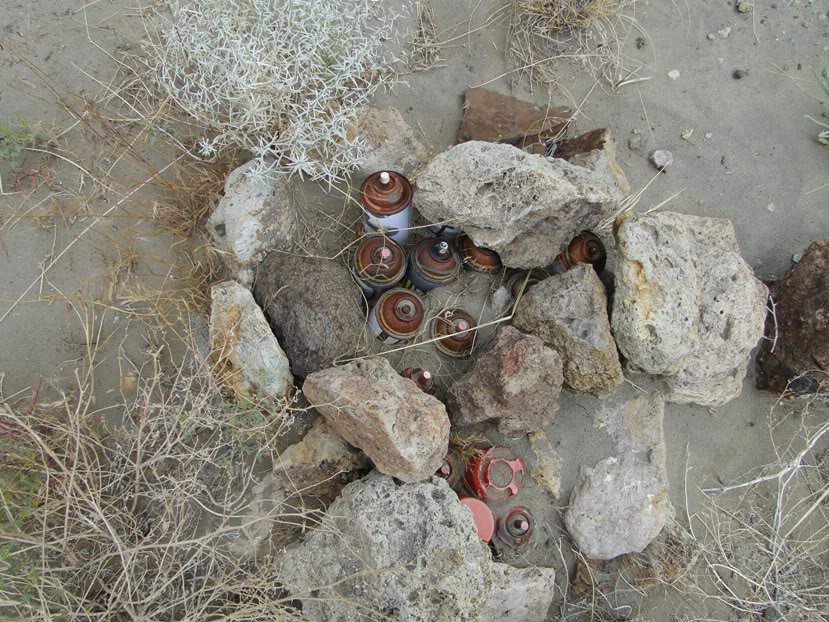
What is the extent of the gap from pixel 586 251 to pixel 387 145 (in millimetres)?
1124

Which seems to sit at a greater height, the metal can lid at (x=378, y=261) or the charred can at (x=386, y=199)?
the charred can at (x=386, y=199)

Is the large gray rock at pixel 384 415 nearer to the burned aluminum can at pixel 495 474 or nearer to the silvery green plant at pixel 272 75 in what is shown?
the burned aluminum can at pixel 495 474

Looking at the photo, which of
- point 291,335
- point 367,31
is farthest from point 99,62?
point 291,335

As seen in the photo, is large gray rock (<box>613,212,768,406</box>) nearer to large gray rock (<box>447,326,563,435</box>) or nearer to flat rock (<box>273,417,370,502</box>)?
large gray rock (<box>447,326,563,435</box>)

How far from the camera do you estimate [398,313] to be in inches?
110

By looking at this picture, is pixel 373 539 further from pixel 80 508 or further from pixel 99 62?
pixel 99 62

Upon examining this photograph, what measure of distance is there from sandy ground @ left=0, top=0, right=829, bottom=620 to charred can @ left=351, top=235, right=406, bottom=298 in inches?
28.2

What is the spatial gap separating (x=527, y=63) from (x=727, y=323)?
1712 millimetres

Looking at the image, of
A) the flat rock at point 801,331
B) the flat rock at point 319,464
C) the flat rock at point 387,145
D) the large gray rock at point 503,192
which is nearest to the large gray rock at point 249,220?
the flat rock at point 387,145

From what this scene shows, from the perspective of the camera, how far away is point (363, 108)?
2893 millimetres

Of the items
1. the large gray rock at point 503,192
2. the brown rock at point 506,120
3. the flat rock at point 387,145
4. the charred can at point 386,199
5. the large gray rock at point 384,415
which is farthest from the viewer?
the brown rock at point 506,120

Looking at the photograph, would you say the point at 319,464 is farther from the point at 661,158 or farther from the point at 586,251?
the point at 661,158

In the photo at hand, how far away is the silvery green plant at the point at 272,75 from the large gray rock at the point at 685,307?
1370 millimetres

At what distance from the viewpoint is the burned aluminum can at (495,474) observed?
2.87 m
